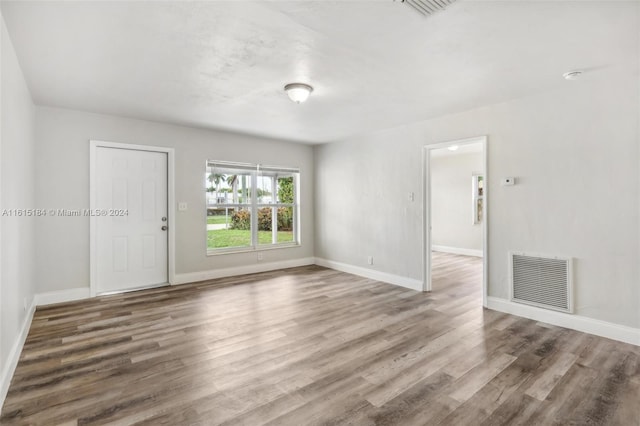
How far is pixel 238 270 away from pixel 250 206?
1196 mm

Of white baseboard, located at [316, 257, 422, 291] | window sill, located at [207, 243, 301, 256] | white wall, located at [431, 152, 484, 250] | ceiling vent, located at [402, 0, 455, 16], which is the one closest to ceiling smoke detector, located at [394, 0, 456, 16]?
ceiling vent, located at [402, 0, 455, 16]

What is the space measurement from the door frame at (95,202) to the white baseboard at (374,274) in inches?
113

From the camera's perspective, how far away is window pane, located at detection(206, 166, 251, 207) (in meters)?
5.50

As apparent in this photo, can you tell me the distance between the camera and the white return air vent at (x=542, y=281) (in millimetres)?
3344

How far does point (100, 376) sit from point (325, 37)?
3016 mm

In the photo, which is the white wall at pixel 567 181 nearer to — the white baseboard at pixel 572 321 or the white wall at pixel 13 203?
the white baseboard at pixel 572 321

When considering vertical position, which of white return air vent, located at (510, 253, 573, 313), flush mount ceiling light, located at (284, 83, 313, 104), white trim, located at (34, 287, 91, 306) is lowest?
white trim, located at (34, 287, 91, 306)

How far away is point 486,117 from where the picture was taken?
3973 millimetres

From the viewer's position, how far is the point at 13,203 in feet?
8.27

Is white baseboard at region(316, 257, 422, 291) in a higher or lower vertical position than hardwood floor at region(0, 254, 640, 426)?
higher

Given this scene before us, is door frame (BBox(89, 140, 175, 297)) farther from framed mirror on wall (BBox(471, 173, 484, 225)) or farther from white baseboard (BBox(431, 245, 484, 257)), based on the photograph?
framed mirror on wall (BBox(471, 173, 484, 225))

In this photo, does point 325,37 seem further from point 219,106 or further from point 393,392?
point 393,392

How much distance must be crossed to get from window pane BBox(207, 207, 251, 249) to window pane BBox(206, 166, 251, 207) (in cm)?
21

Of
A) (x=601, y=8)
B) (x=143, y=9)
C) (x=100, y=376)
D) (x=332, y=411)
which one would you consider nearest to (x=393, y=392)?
(x=332, y=411)
